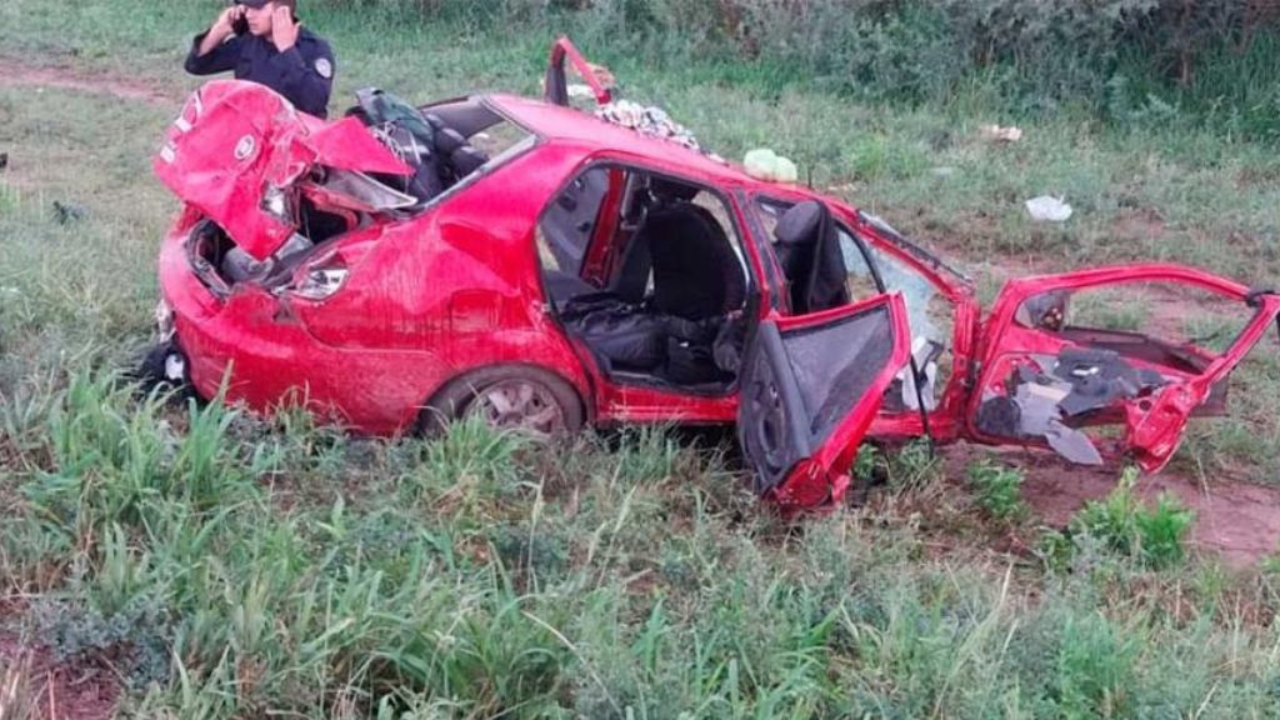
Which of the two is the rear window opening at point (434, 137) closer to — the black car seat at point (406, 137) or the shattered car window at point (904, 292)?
the black car seat at point (406, 137)

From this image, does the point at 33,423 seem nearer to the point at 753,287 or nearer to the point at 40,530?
the point at 40,530

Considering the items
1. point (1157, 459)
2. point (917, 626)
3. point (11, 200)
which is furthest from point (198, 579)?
point (11, 200)

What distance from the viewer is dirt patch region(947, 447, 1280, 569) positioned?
5.87 meters

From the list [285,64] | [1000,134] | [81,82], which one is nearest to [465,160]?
[285,64]

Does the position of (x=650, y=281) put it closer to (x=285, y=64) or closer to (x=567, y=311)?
(x=567, y=311)

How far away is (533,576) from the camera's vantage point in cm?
456

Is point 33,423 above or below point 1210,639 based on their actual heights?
above

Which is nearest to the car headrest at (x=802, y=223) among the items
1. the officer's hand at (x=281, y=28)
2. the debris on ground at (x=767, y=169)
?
the debris on ground at (x=767, y=169)

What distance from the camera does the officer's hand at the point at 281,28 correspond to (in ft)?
23.8

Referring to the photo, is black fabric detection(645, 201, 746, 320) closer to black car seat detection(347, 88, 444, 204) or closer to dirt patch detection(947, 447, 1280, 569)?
black car seat detection(347, 88, 444, 204)

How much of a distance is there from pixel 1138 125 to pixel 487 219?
22.8ft

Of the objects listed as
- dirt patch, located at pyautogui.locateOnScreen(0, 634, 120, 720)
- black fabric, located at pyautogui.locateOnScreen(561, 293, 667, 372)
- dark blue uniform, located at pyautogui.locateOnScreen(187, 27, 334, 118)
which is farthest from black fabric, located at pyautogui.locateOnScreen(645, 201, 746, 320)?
dirt patch, located at pyautogui.locateOnScreen(0, 634, 120, 720)

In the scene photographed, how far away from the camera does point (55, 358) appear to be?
224 inches

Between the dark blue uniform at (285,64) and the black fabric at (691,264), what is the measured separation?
1.80 m
